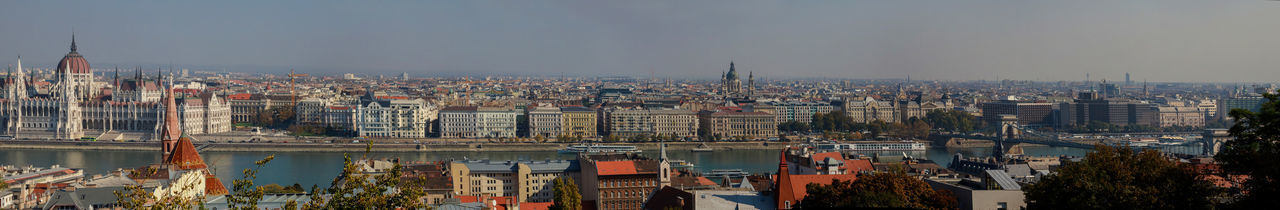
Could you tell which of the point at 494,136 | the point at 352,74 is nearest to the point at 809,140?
the point at 494,136

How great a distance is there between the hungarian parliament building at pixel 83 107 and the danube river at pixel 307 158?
2779 millimetres

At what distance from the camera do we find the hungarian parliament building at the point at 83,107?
22984mm

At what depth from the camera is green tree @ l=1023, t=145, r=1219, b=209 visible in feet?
15.9

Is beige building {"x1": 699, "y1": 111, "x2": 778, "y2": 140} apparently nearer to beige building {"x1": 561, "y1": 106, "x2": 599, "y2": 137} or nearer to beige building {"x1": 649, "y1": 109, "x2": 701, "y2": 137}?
beige building {"x1": 649, "y1": 109, "x2": 701, "y2": 137}

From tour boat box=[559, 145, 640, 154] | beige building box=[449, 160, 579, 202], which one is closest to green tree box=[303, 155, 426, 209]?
beige building box=[449, 160, 579, 202]

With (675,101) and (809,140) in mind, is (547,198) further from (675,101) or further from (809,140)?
(675,101)

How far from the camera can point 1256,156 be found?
4.32 meters

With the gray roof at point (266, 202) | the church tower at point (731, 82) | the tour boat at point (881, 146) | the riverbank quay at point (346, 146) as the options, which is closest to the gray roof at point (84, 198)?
the gray roof at point (266, 202)

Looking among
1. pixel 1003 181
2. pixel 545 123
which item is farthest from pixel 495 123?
pixel 1003 181

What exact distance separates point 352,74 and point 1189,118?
45.6 m

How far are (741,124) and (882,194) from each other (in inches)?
713

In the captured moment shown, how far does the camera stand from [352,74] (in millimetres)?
65062

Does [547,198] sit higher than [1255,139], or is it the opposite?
[1255,139]

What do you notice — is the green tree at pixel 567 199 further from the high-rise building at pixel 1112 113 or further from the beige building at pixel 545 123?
the high-rise building at pixel 1112 113
